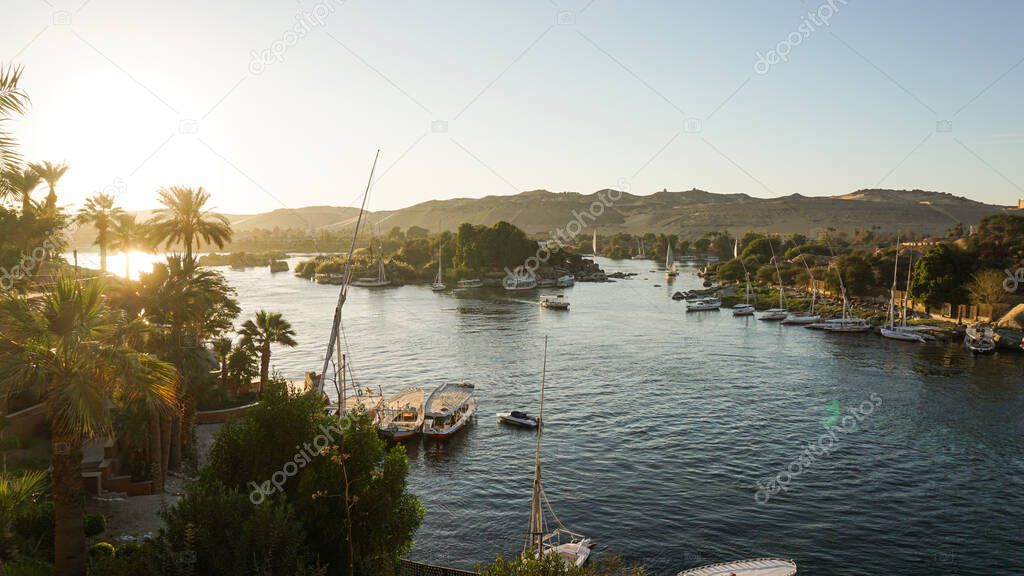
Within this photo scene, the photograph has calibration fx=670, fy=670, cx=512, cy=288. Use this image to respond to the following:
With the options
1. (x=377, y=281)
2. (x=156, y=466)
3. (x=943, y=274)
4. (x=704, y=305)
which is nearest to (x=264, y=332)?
(x=156, y=466)

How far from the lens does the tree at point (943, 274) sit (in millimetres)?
80875

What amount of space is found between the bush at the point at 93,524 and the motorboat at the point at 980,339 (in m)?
75.3

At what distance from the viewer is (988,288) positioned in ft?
249

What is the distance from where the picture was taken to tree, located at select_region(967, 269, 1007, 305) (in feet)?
248

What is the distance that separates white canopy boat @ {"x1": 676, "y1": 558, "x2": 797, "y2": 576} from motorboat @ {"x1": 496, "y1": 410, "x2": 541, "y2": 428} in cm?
2011

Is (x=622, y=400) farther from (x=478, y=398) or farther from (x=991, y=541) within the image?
(x=991, y=541)

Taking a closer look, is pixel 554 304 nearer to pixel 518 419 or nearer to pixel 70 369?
pixel 518 419

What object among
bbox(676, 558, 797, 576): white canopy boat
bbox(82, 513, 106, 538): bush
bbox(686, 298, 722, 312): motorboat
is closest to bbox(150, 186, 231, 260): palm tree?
bbox(82, 513, 106, 538): bush

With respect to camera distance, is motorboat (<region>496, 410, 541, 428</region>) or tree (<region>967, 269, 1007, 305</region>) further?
tree (<region>967, 269, 1007, 305</region>)

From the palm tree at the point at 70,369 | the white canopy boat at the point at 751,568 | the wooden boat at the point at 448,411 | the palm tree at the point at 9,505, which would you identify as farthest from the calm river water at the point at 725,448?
the palm tree at the point at 9,505

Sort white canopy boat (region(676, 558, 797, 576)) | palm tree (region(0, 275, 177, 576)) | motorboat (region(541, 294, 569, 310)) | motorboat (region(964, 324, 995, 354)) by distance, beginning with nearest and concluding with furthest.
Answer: palm tree (region(0, 275, 177, 576)), white canopy boat (region(676, 558, 797, 576)), motorboat (region(964, 324, 995, 354)), motorboat (region(541, 294, 569, 310))

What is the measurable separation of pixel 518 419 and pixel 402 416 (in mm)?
7640

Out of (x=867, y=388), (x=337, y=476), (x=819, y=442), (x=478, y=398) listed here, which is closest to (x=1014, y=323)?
(x=867, y=388)

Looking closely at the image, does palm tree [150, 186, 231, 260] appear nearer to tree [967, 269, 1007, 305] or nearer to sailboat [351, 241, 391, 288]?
tree [967, 269, 1007, 305]
